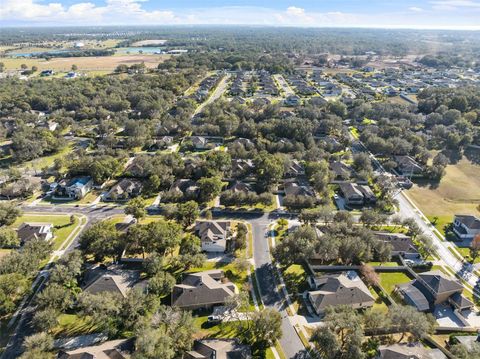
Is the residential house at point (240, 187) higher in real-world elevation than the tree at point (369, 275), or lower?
higher

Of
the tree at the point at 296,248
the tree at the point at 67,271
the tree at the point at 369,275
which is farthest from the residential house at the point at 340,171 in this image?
the tree at the point at 67,271

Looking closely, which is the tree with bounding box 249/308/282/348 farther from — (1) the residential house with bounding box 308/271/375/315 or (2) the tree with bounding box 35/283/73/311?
(2) the tree with bounding box 35/283/73/311

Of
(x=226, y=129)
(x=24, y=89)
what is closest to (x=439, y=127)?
(x=226, y=129)

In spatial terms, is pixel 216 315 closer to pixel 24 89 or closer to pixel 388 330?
pixel 388 330

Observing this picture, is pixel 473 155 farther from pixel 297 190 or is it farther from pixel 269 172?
pixel 269 172

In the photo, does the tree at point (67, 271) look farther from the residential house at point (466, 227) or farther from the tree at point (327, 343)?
the residential house at point (466, 227)

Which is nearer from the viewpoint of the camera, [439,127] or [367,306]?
[367,306]

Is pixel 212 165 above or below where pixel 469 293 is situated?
above
